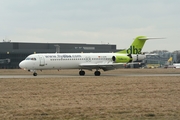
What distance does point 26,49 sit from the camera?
4439 inches

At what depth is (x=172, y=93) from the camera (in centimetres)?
2047

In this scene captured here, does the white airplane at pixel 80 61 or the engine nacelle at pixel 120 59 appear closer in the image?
the white airplane at pixel 80 61

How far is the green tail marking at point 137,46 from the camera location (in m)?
49.9

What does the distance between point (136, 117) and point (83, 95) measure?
6504 mm

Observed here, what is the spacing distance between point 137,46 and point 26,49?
223 feet

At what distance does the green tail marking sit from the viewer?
49.9m

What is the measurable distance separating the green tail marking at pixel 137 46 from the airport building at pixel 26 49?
58.2 metres

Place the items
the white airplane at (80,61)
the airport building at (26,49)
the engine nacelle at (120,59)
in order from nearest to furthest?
the white airplane at (80,61), the engine nacelle at (120,59), the airport building at (26,49)

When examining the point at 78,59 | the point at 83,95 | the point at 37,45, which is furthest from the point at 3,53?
the point at 83,95

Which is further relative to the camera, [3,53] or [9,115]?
[3,53]

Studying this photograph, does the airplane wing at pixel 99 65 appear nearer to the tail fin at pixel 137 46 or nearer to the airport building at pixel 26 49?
the tail fin at pixel 137 46

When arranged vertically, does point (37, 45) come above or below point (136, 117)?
above

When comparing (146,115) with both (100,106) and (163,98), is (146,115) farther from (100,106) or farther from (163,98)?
(163,98)

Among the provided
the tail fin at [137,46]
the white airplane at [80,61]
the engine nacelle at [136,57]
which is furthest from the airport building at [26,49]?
the white airplane at [80,61]
